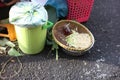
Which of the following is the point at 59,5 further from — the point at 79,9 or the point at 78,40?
the point at 78,40

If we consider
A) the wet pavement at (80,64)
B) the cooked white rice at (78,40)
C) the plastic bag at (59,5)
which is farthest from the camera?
the plastic bag at (59,5)

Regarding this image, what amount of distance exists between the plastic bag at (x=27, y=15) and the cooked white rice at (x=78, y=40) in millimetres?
367

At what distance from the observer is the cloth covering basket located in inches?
92.4

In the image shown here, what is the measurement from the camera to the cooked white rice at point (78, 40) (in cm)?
216

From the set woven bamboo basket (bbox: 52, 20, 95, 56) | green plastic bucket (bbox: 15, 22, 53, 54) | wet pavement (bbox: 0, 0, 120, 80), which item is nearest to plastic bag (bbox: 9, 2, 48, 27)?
green plastic bucket (bbox: 15, 22, 53, 54)

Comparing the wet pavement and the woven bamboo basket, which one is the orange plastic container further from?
the woven bamboo basket

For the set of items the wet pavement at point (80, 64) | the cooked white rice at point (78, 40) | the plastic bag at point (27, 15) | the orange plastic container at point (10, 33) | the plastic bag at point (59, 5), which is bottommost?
the wet pavement at point (80, 64)

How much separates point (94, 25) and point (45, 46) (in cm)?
63

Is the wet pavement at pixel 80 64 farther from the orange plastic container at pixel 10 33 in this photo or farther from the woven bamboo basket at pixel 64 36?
the orange plastic container at pixel 10 33

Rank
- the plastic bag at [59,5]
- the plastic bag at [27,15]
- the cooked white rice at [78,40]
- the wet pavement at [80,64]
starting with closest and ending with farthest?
the plastic bag at [27,15]
the wet pavement at [80,64]
the cooked white rice at [78,40]
the plastic bag at [59,5]

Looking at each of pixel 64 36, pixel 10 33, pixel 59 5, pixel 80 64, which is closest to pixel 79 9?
pixel 59 5

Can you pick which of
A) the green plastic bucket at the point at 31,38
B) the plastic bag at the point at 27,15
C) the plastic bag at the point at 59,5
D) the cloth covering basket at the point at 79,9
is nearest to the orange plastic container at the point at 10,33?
the green plastic bucket at the point at 31,38

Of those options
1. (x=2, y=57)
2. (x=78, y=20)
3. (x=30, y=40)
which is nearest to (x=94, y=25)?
(x=78, y=20)

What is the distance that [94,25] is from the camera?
8.41 feet
